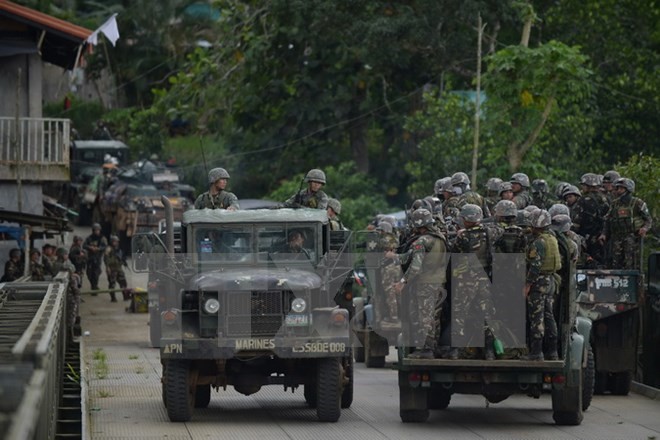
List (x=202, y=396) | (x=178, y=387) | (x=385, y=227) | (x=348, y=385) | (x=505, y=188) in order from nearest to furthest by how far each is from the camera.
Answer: (x=178, y=387) → (x=348, y=385) → (x=202, y=396) → (x=505, y=188) → (x=385, y=227)

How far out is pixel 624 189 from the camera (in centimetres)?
1964

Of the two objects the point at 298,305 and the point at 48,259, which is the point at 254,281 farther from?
the point at 48,259

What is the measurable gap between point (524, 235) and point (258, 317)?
2.92 metres

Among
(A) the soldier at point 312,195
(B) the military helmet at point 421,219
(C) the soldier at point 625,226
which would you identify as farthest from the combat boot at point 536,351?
(C) the soldier at point 625,226

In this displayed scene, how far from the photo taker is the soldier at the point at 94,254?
34.0m

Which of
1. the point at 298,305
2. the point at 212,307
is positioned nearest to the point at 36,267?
the point at 212,307

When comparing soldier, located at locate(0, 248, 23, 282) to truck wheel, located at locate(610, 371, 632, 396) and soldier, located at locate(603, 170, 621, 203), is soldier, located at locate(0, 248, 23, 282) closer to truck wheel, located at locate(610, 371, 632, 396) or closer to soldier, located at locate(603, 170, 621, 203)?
soldier, located at locate(603, 170, 621, 203)

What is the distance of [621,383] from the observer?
18.0m

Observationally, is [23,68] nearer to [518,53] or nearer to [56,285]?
[518,53]

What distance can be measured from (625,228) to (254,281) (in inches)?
268

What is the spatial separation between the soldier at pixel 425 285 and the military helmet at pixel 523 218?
2.90 feet

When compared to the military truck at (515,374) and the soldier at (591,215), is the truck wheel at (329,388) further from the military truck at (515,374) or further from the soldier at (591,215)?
the soldier at (591,215)

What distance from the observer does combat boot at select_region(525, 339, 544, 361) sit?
47.0 ft

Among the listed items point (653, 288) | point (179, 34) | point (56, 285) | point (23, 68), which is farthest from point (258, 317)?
point (179, 34)
